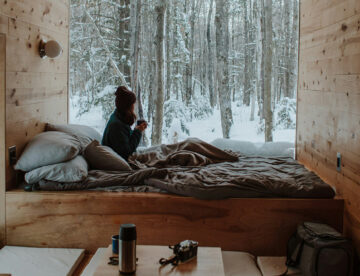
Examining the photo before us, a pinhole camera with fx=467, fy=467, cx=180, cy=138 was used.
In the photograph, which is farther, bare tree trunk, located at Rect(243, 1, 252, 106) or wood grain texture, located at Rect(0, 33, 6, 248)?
bare tree trunk, located at Rect(243, 1, 252, 106)

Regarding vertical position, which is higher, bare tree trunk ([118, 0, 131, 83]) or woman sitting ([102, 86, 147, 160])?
bare tree trunk ([118, 0, 131, 83])

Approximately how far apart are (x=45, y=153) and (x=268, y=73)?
140 inches

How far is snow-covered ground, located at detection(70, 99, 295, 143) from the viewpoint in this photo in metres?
6.32

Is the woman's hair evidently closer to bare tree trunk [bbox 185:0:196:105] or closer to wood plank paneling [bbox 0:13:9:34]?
wood plank paneling [bbox 0:13:9:34]

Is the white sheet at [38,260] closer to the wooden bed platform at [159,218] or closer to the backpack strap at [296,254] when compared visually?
the wooden bed platform at [159,218]

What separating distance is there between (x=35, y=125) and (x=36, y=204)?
82cm

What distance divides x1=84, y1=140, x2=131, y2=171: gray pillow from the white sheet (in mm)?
747

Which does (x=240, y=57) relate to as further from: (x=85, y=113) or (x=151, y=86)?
(x=85, y=113)

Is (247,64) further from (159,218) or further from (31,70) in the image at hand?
(159,218)

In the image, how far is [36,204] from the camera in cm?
342

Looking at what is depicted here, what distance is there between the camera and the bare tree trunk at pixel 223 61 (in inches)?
245

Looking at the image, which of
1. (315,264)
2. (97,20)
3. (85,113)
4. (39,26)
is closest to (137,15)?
(97,20)

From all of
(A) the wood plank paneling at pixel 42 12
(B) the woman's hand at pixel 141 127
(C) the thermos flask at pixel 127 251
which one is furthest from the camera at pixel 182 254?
(A) the wood plank paneling at pixel 42 12

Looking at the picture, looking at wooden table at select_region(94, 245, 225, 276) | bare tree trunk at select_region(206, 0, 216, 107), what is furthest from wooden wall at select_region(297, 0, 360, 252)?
bare tree trunk at select_region(206, 0, 216, 107)
